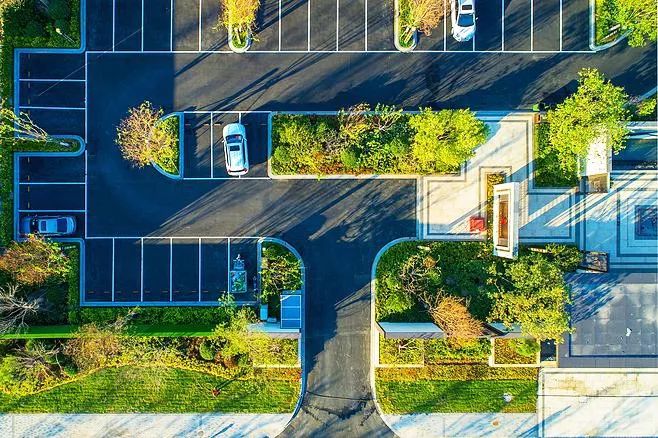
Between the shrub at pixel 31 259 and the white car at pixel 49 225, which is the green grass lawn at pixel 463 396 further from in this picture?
the white car at pixel 49 225

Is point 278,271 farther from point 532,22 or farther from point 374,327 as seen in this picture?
point 532,22

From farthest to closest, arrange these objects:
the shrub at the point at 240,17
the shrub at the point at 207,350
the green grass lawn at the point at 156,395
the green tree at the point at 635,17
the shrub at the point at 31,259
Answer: the green grass lawn at the point at 156,395, the shrub at the point at 207,350, the shrub at the point at 31,259, the shrub at the point at 240,17, the green tree at the point at 635,17

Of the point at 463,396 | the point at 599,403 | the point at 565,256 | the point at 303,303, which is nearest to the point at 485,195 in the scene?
the point at 565,256

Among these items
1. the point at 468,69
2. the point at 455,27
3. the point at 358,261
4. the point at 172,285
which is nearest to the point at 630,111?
the point at 468,69

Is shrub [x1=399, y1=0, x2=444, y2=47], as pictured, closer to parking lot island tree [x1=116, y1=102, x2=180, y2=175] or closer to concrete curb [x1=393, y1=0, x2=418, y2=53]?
concrete curb [x1=393, y1=0, x2=418, y2=53]

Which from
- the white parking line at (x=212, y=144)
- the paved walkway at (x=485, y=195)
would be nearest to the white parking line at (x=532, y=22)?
the paved walkway at (x=485, y=195)

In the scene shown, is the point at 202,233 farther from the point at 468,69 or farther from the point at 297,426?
the point at 468,69
